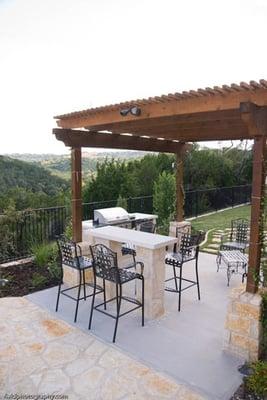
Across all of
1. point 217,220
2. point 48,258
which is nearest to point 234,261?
point 48,258

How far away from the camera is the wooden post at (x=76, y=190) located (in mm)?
4919

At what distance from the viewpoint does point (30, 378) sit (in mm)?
2820

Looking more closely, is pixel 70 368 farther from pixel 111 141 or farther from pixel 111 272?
pixel 111 141

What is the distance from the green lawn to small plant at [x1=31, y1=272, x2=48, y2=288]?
526 centimetres

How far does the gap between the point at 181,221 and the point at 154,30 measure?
4617 mm

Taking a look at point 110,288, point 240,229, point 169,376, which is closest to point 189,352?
point 169,376

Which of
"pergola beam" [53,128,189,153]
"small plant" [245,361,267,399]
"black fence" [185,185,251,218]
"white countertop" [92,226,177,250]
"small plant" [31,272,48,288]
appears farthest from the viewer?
"black fence" [185,185,251,218]

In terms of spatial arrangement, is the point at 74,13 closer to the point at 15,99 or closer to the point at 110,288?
the point at 110,288

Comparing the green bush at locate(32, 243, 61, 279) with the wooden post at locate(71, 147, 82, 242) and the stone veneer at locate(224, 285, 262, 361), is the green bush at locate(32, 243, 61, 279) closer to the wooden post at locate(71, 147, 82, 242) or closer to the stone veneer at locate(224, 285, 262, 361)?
the wooden post at locate(71, 147, 82, 242)

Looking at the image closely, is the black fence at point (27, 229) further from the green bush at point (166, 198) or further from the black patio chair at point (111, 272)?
the green bush at point (166, 198)

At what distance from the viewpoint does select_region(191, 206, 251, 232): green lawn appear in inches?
376

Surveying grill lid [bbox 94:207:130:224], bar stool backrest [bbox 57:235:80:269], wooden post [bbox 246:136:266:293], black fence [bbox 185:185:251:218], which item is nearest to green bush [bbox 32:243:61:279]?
bar stool backrest [bbox 57:235:80:269]

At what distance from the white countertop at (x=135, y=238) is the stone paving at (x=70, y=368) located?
121 cm

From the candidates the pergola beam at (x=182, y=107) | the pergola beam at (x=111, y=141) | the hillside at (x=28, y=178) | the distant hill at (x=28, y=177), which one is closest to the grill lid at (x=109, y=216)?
the pergola beam at (x=111, y=141)
